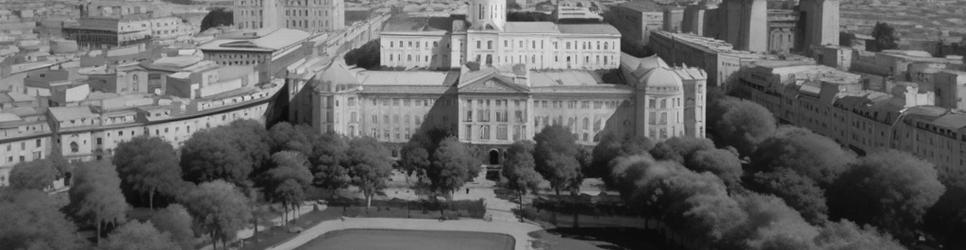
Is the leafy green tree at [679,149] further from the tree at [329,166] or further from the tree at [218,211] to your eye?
the tree at [218,211]

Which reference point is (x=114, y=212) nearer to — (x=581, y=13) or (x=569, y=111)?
(x=569, y=111)

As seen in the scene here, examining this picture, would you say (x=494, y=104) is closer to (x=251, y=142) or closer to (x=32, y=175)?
(x=251, y=142)

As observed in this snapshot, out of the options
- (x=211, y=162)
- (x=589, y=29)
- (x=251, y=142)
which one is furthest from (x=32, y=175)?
(x=589, y=29)

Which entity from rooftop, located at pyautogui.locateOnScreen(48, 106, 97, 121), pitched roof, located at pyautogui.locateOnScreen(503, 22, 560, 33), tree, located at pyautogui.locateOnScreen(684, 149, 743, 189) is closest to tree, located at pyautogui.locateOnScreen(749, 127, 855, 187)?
tree, located at pyautogui.locateOnScreen(684, 149, 743, 189)

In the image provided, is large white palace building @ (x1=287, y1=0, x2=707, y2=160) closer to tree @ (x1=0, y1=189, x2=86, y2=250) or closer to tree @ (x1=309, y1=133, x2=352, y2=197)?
tree @ (x1=309, y1=133, x2=352, y2=197)

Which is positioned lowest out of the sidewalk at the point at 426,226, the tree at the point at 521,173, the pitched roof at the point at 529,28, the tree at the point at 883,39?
the sidewalk at the point at 426,226

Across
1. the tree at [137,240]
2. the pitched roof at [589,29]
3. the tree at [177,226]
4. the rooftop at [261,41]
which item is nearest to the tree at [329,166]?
the tree at [177,226]

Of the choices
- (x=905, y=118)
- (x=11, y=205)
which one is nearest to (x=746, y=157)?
(x=905, y=118)
